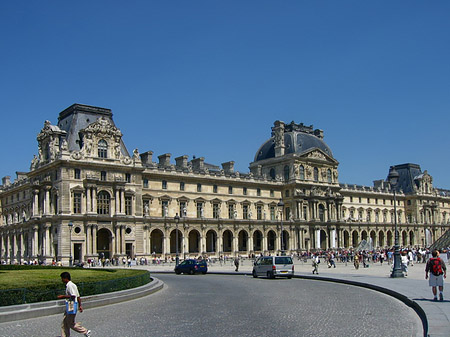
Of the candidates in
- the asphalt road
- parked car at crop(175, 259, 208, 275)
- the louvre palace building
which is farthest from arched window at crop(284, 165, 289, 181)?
the asphalt road

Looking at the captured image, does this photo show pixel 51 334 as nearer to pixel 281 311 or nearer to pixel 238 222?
pixel 281 311

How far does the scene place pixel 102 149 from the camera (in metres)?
69.6

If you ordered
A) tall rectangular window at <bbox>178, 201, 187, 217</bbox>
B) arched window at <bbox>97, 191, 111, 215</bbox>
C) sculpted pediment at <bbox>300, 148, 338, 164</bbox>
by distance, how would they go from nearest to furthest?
1. arched window at <bbox>97, 191, 111, 215</bbox>
2. tall rectangular window at <bbox>178, 201, 187, 217</bbox>
3. sculpted pediment at <bbox>300, 148, 338, 164</bbox>

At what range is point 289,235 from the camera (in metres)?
91.4

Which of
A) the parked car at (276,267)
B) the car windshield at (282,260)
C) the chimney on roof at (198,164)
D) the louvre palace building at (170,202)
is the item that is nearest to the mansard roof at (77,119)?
the louvre palace building at (170,202)

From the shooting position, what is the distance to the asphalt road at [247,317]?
15.7 metres

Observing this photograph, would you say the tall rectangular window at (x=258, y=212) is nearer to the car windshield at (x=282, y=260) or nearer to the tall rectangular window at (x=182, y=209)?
the tall rectangular window at (x=182, y=209)

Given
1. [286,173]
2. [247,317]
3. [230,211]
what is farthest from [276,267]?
[286,173]

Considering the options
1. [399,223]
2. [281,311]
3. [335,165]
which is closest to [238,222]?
[335,165]

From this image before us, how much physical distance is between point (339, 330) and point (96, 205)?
55.0m

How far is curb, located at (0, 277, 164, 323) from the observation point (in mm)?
18266

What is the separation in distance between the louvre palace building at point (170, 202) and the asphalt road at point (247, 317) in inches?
1460

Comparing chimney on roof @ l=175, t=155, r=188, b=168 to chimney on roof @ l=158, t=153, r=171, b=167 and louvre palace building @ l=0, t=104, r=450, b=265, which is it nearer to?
louvre palace building @ l=0, t=104, r=450, b=265

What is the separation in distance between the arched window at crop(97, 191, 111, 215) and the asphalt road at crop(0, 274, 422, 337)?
4372cm
